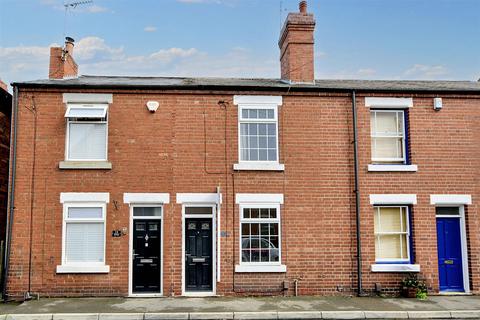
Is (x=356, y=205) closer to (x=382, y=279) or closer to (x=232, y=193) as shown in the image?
(x=382, y=279)

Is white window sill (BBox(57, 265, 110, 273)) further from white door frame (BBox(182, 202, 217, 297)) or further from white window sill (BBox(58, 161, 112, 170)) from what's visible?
white window sill (BBox(58, 161, 112, 170))

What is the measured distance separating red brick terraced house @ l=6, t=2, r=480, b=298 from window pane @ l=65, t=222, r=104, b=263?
0.03 meters

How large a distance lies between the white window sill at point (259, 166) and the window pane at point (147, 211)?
2453mm

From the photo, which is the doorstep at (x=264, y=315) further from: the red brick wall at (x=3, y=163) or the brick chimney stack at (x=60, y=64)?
the brick chimney stack at (x=60, y=64)

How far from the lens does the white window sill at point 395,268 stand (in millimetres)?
13328

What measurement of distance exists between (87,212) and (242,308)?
16.6 feet

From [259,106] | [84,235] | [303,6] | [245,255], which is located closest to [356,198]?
[245,255]

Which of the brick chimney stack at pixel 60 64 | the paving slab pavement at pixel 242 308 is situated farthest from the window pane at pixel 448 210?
the brick chimney stack at pixel 60 64

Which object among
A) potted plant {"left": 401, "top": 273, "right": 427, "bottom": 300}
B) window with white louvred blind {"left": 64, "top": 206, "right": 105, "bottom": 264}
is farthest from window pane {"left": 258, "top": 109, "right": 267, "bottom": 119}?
potted plant {"left": 401, "top": 273, "right": 427, "bottom": 300}

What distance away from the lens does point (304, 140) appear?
13.8 metres

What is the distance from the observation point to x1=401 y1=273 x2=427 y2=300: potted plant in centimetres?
1291

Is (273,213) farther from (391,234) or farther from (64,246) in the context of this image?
(64,246)

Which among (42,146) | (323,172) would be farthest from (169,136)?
(323,172)

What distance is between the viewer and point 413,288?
509 inches
